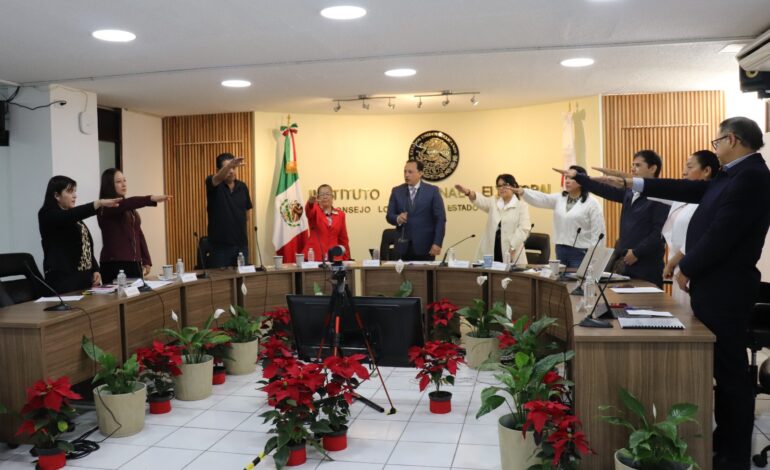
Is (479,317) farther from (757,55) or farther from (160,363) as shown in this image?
(757,55)

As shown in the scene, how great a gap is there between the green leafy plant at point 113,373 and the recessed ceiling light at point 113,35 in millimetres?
2033

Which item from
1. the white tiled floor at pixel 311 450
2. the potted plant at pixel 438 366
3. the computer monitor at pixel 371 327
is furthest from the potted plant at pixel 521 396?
the potted plant at pixel 438 366

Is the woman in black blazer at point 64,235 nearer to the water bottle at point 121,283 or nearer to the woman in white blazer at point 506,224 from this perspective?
the water bottle at point 121,283

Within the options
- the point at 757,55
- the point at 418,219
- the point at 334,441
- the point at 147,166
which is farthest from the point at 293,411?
the point at 147,166

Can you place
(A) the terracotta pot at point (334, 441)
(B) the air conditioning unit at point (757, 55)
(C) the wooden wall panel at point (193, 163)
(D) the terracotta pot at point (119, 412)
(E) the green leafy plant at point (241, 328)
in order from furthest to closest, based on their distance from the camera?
1. (C) the wooden wall panel at point (193, 163)
2. (E) the green leafy plant at point (241, 328)
3. (B) the air conditioning unit at point (757, 55)
4. (D) the terracotta pot at point (119, 412)
5. (A) the terracotta pot at point (334, 441)

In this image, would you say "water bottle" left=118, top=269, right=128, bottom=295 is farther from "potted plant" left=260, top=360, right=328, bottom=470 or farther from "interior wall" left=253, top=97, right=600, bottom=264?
"interior wall" left=253, top=97, right=600, bottom=264

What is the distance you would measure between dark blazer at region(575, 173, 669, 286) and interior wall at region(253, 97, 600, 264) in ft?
11.1

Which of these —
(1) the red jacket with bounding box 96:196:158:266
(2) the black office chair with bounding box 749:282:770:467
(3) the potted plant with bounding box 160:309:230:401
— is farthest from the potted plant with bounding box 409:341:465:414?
(1) the red jacket with bounding box 96:196:158:266

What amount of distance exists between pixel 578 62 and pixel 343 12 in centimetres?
249

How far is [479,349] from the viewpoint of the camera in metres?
5.23

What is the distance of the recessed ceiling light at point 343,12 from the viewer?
163 inches

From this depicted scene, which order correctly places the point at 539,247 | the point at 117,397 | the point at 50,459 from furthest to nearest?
the point at 539,247 < the point at 117,397 < the point at 50,459

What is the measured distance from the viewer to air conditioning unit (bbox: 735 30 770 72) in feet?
15.6

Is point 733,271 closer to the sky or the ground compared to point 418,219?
closer to the ground
